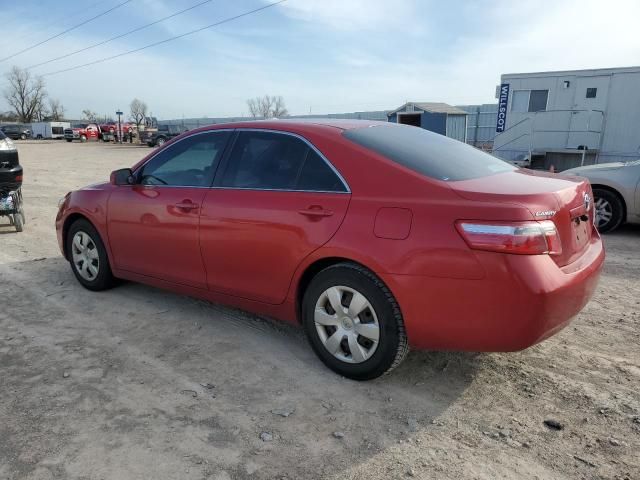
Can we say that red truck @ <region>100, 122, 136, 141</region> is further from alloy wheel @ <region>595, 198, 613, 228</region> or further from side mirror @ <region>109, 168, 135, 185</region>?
side mirror @ <region>109, 168, 135, 185</region>

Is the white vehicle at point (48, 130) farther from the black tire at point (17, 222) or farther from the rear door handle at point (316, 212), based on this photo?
the rear door handle at point (316, 212)

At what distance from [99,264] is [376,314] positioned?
3.01m

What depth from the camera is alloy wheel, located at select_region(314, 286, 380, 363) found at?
2.98 m

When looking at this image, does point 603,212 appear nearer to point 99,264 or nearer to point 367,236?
point 367,236

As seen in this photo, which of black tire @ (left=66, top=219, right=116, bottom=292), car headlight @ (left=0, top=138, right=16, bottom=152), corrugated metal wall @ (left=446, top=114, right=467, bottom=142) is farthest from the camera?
corrugated metal wall @ (left=446, top=114, right=467, bottom=142)

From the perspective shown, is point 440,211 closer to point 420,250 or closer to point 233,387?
point 420,250

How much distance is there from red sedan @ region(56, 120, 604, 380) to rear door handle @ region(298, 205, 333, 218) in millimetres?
11

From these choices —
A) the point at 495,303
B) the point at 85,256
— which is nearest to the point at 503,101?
the point at 85,256

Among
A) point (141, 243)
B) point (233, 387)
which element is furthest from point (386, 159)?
point (141, 243)

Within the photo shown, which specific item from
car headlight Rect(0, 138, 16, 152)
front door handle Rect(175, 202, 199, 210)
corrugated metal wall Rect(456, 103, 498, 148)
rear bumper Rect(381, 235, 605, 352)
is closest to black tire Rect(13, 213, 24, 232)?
car headlight Rect(0, 138, 16, 152)

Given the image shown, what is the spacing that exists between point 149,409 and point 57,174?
53.4 ft

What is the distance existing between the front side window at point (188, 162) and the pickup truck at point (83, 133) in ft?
174

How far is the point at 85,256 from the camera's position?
488 cm

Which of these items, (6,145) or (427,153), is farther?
(6,145)
